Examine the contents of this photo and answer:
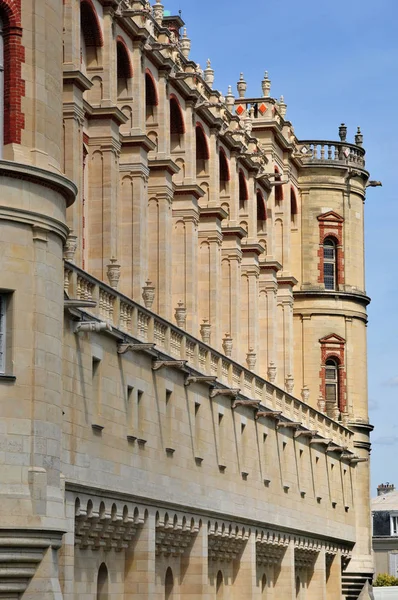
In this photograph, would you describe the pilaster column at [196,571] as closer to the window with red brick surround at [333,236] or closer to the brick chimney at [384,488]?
the window with red brick surround at [333,236]

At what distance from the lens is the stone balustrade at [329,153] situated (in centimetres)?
9588

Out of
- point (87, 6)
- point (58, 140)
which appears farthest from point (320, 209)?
point (58, 140)

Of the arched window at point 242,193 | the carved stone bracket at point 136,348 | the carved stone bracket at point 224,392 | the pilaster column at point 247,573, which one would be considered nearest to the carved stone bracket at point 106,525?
the carved stone bracket at point 136,348

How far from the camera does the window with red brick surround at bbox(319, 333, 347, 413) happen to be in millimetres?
94312

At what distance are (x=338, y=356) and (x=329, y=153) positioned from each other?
36.8ft

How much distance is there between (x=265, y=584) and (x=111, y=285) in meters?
24.8

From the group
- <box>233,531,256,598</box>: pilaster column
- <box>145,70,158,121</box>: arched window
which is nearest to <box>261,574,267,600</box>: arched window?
<box>233,531,256,598</box>: pilaster column

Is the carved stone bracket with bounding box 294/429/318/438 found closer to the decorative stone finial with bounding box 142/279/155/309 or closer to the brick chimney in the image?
the decorative stone finial with bounding box 142/279/155/309

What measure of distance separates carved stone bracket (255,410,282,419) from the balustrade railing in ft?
1.42

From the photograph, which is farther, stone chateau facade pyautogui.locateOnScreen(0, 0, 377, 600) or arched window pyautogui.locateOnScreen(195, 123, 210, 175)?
arched window pyautogui.locateOnScreen(195, 123, 210, 175)

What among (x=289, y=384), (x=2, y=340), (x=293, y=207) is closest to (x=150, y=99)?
(x=289, y=384)

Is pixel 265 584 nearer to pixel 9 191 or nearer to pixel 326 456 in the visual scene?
pixel 326 456

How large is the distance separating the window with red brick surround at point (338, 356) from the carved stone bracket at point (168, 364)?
38254mm

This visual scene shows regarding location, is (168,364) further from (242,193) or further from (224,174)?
(242,193)
